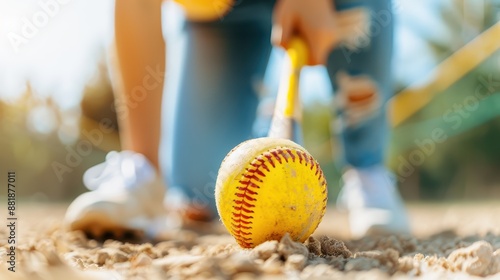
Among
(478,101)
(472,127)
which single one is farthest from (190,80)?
(472,127)

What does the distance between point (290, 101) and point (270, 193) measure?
460 millimetres

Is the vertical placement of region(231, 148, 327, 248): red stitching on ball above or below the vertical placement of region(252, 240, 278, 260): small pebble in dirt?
above

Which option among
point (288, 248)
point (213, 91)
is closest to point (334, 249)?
point (288, 248)

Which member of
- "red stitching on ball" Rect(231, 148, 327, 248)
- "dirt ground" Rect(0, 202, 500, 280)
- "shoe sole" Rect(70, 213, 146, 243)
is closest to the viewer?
"dirt ground" Rect(0, 202, 500, 280)

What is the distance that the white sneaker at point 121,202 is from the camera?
149cm

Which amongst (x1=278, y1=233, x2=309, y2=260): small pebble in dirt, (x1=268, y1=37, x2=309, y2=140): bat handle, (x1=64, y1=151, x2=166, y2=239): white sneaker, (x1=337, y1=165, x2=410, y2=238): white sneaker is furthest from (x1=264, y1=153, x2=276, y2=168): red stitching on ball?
(x1=337, y1=165, x2=410, y2=238): white sneaker

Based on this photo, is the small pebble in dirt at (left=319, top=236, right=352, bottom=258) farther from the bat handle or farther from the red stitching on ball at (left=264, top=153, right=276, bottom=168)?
the bat handle

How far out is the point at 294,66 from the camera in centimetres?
156

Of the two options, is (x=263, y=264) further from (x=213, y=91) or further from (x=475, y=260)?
(x=213, y=91)

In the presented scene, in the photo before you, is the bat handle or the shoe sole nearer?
the bat handle

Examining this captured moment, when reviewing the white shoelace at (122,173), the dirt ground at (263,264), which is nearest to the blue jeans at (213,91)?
the white shoelace at (122,173)

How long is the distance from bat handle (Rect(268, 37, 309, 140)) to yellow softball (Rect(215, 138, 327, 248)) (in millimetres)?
290

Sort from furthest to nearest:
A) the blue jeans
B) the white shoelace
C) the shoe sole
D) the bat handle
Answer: the blue jeans
the white shoelace
the shoe sole
the bat handle

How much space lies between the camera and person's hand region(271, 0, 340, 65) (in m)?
1.72
